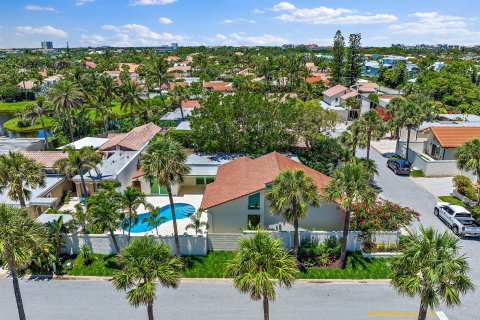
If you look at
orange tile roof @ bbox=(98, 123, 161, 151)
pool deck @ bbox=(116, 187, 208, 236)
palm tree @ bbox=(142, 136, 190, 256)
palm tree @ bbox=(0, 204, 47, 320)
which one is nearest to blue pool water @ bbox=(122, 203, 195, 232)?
pool deck @ bbox=(116, 187, 208, 236)

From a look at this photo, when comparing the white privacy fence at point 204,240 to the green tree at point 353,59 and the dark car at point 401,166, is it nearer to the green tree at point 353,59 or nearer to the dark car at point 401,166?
the dark car at point 401,166

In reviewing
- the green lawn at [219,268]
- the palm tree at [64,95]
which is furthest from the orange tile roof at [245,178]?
the palm tree at [64,95]

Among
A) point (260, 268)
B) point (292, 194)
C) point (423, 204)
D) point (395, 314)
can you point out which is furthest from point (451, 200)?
point (260, 268)

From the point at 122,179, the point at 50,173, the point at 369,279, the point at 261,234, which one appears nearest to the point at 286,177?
the point at 261,234

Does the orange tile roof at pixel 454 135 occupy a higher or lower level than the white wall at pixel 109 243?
higher

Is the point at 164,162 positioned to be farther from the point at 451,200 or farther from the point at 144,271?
the point at 451,200

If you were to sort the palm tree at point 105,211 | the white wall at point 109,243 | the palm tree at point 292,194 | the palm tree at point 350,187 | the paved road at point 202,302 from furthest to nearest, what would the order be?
the white wall at point 109,243, the palm tree at point 105,211, the palm tree at point 292,194, the palm tree at point 350,187, the paved road at point 202,302

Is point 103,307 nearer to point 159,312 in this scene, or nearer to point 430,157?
point 159,312
